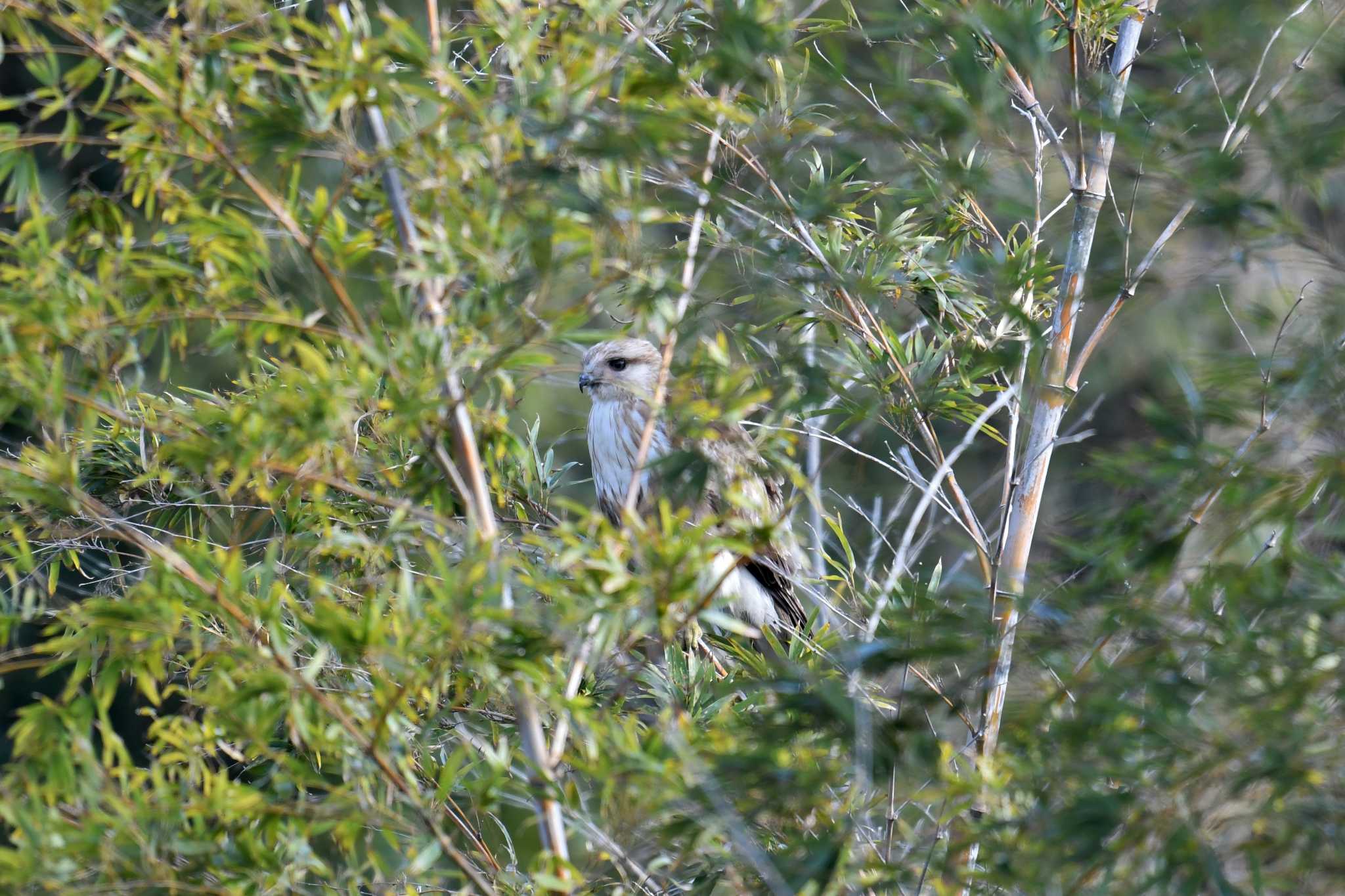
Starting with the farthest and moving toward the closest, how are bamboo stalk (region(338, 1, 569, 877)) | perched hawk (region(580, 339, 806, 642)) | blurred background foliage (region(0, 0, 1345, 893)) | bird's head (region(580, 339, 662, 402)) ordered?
bird's head (region(580, 339, 662, 402)) < perched hawk (region(580, 339, 806, 642)) < bamboo stalk (region(338, 1, 569, 877)) < blurred background foliage (region(0, 0, 1345, 893))

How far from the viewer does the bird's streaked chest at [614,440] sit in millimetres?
4387

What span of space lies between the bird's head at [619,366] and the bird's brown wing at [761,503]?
0.58 metres

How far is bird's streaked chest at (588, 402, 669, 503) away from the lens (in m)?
4.39

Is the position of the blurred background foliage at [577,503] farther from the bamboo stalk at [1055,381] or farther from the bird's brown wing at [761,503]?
the bird's brown wing at [761,503]

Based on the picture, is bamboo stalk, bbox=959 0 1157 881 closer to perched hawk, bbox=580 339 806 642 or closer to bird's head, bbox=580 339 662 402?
perched hawk, bbox=580 339 806 642

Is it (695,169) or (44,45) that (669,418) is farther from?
(44,45)

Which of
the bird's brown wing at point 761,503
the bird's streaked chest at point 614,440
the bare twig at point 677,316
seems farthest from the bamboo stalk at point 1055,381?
the bird's streaked chest at point 614,440

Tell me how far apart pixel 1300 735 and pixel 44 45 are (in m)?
1.87

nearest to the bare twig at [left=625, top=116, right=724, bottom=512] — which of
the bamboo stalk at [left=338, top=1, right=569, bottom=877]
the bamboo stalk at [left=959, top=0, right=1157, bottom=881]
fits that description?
Answer: the bamboo stalk at [left=338, top=1, right=569, bottom=877]

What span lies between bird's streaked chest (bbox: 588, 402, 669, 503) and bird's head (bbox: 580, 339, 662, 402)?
0.17ft

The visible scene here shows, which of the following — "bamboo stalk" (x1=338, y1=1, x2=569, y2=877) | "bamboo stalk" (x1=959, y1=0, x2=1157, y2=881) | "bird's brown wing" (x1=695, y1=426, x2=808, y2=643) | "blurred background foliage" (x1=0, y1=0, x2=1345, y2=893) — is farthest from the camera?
"bird's brown wing" (x1=695, y1=426, x2=808, y2=643)

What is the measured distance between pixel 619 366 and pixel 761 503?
70.7 inches

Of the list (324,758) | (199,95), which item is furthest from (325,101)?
(324,758)

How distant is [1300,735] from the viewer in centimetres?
147
